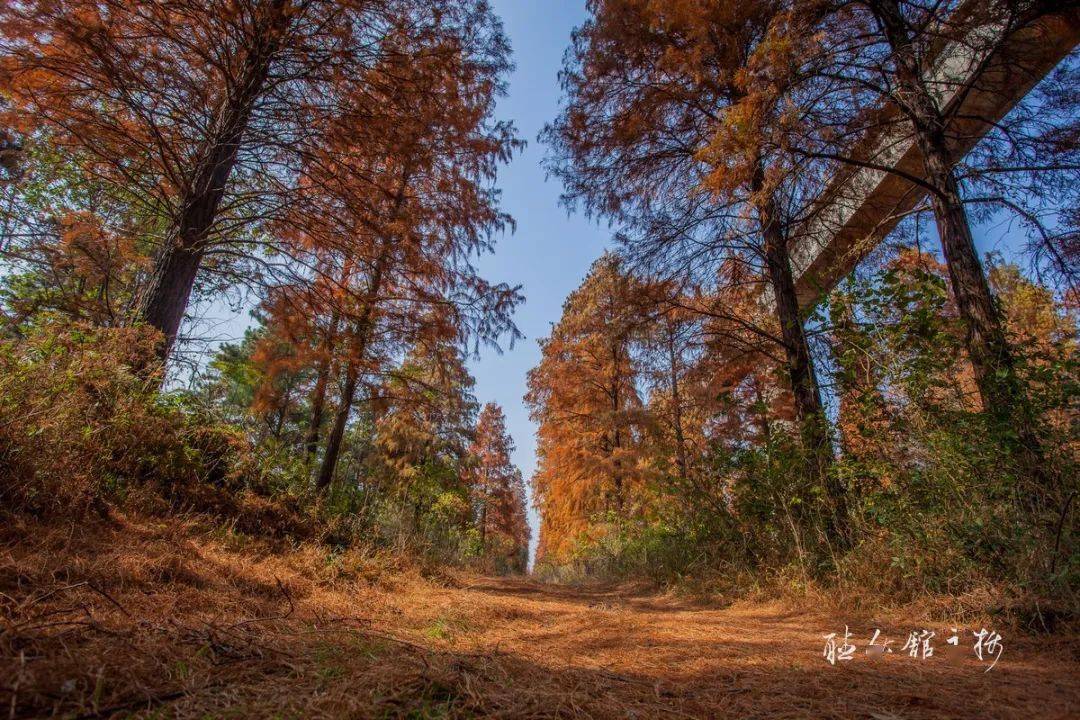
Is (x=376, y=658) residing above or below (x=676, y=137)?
below

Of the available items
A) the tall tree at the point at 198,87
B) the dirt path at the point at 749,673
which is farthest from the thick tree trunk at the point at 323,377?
the dirt path at the point at 749,673

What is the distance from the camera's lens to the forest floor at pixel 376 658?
1.27m

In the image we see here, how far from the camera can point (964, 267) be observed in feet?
13.3

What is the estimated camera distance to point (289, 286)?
558cm

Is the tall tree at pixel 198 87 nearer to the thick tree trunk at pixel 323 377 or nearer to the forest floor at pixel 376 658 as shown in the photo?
the thick tree trunk at pixel 323 377

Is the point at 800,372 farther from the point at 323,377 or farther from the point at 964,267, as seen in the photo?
the point at 323,377

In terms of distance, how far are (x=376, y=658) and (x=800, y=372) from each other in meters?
5.78

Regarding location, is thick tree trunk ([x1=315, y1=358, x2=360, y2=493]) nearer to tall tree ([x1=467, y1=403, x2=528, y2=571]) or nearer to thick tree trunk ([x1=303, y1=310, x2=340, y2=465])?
thick tree trunk ([x1=303, y1=310, x2=340, y2=465])

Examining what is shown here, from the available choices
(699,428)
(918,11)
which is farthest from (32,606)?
(699,428)

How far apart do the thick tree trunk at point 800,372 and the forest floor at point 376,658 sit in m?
1.49

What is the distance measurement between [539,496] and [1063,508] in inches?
603

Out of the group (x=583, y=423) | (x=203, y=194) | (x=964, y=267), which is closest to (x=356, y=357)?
(x=203, y=194)

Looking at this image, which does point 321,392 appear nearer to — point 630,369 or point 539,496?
point 630,369

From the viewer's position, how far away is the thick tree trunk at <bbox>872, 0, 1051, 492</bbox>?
3.28 m
